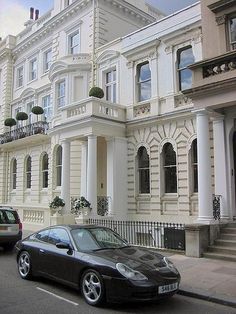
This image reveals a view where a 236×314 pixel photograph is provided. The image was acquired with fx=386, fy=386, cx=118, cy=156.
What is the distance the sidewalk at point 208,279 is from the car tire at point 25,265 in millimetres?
3537

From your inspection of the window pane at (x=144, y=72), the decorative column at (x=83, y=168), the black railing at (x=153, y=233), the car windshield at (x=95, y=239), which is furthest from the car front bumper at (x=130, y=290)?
the window pane at (x=144, y=72)

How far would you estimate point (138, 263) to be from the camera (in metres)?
7.23

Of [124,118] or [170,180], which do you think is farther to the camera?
[124,118]

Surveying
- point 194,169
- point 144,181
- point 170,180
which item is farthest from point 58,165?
point 194,169

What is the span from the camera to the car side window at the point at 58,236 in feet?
27.6

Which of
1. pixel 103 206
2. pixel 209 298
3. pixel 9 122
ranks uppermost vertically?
pixel 9 122

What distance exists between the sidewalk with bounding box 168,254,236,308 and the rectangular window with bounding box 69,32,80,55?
16.2 meters

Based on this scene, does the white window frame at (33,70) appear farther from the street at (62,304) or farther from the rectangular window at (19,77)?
the street at (62,304)

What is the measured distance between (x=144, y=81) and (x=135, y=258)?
1324cm

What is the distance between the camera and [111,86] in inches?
838

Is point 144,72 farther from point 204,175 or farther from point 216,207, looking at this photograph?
point 216,207

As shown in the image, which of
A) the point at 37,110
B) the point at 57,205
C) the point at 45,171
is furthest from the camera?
the point at 45,171

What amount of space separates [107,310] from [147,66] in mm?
14578

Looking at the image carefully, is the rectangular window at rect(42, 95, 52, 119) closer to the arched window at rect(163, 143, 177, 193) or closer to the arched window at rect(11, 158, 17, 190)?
the arched window at rect(11, 158, 17, 190)
